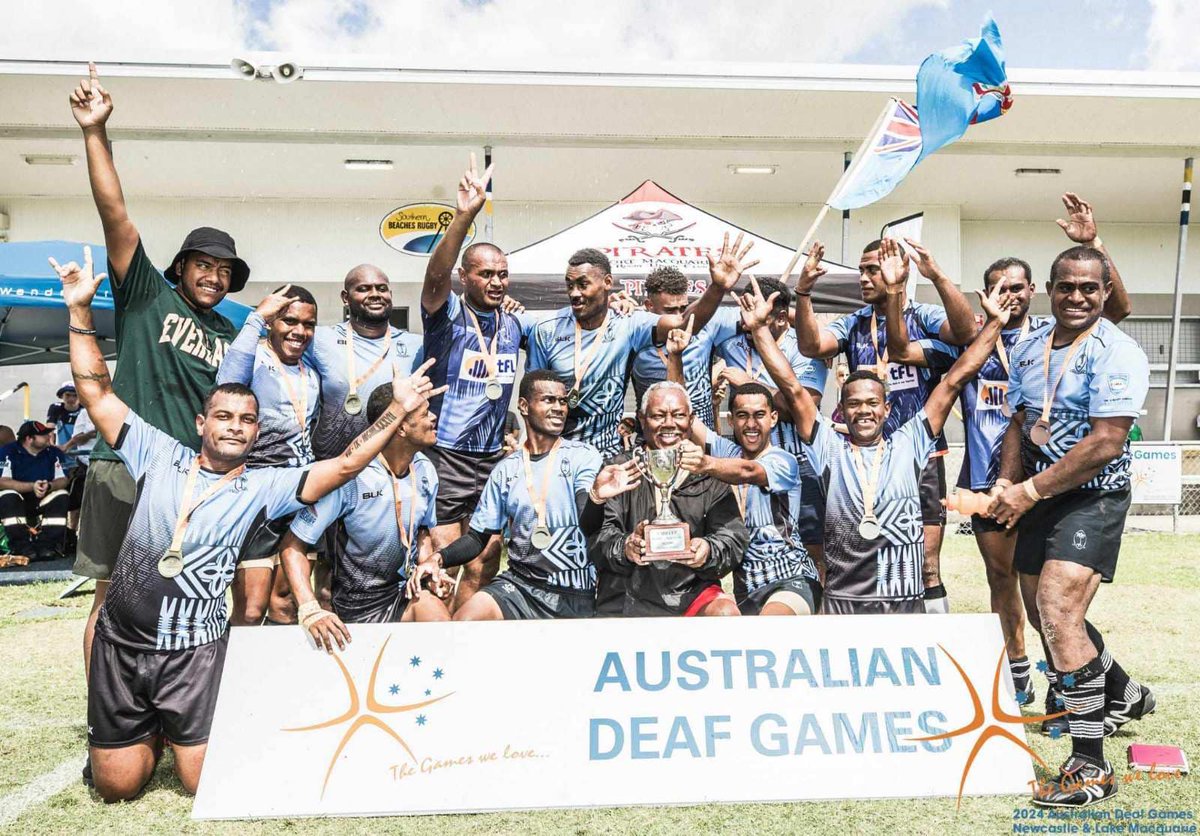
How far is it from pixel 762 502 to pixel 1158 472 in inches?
350

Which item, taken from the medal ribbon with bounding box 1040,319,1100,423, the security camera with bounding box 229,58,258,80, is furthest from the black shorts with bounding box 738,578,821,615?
the security camera with bounding box 229,58,258,80

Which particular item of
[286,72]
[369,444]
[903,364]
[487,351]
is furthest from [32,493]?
[903,364]

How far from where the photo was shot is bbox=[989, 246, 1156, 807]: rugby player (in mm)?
3525

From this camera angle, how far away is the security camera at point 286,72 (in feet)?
29.0

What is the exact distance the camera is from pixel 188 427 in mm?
4090

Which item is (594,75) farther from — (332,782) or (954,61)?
(332,782)

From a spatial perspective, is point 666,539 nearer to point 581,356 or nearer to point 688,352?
point 581,356

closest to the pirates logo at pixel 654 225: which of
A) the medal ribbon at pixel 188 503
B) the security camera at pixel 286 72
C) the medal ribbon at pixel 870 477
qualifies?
the security camera at pixel 286 72

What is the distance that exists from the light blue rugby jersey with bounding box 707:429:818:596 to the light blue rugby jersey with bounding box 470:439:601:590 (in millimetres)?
736

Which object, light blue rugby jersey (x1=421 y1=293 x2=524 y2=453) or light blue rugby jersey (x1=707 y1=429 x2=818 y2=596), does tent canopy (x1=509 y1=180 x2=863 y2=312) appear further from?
light blue rugby jersey (x1=707 y1=429 x2=818 y2=596)

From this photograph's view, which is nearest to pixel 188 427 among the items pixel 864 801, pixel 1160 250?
pixel 864 801

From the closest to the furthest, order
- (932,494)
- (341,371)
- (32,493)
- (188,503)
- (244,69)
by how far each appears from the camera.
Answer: (188,503) → (341,371) → (932,494) → (244,69) → (32,493)

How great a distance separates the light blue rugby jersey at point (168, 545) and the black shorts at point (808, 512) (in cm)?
250

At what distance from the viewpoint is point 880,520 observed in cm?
415
